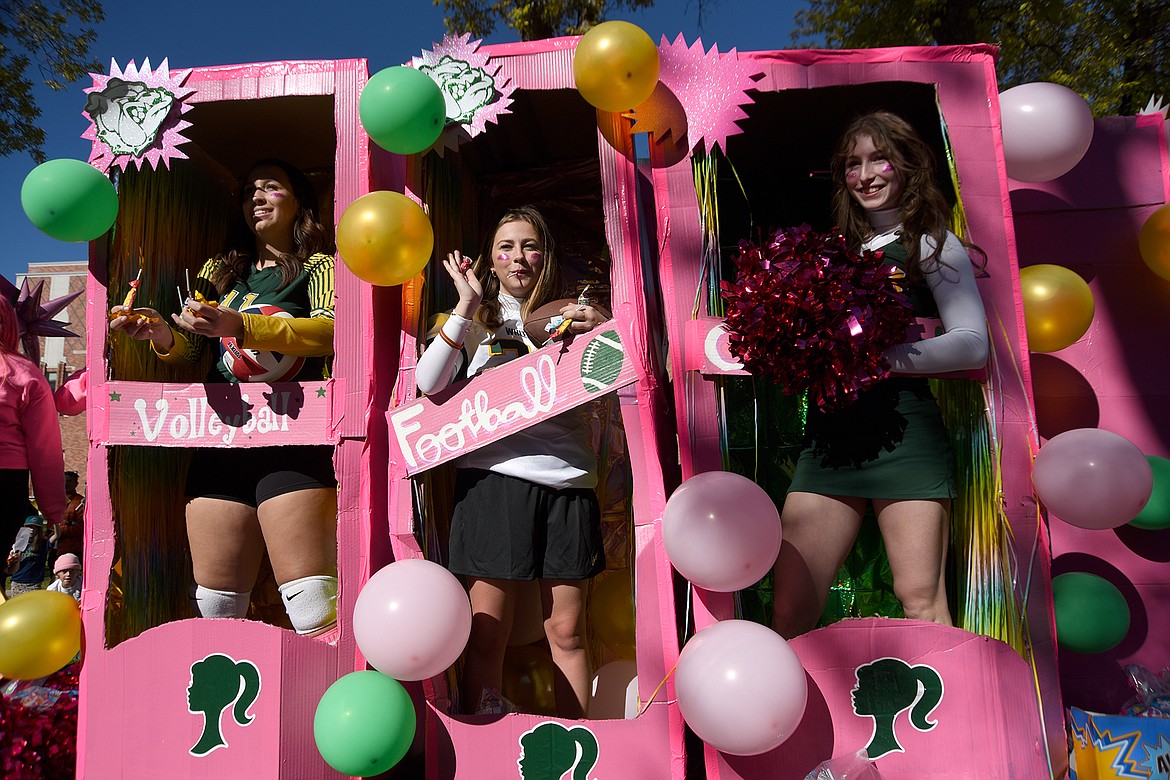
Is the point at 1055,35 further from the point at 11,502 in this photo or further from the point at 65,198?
the point at 11,502

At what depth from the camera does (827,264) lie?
217 cm

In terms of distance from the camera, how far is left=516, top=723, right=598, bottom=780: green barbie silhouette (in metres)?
2.17

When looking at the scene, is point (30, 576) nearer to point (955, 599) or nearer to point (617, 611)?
point (617, 611)

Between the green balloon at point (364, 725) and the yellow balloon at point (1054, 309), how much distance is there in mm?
2248

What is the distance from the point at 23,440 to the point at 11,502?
0.25m

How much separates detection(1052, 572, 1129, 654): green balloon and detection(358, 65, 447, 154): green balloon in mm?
2407

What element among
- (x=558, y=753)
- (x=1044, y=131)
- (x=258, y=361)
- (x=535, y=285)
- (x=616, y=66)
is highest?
(x=616, y=66)

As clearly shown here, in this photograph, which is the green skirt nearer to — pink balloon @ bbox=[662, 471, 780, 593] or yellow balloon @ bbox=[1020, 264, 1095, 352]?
pink balloon @ bbox=[662, 471, 780, 593]

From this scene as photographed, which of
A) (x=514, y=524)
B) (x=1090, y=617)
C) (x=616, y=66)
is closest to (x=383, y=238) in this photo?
(x=616, y=66)

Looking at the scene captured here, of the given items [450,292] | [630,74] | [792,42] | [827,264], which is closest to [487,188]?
[450,292]

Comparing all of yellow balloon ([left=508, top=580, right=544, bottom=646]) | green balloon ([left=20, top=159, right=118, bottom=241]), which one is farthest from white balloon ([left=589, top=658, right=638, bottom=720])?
green balloon ([left=20, top=159, right=118, bottom=241])

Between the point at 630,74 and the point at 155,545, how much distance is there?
2314 mm

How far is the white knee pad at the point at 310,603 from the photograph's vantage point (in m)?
2.47

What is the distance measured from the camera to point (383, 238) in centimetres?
222
